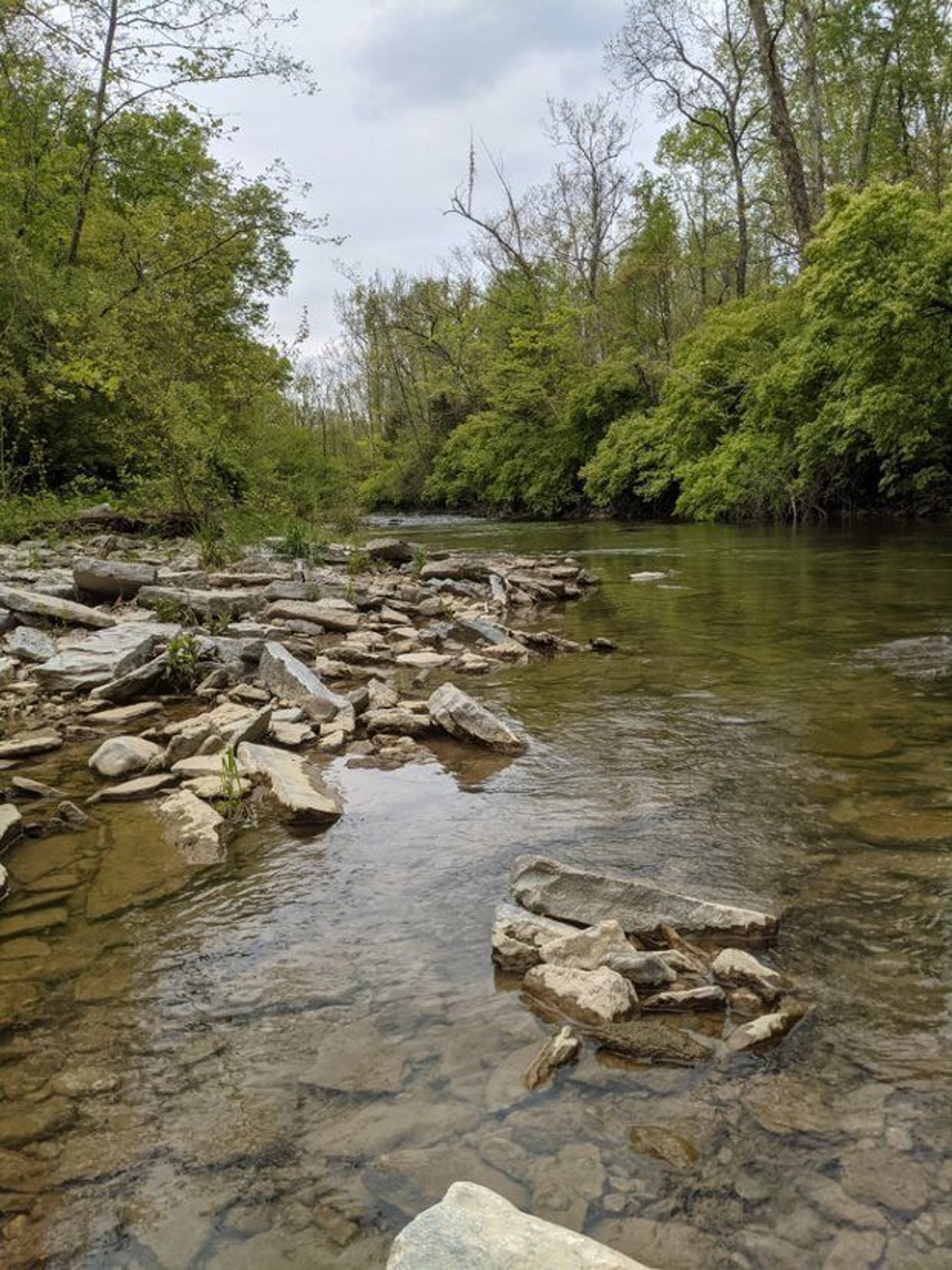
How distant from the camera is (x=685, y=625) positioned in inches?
296

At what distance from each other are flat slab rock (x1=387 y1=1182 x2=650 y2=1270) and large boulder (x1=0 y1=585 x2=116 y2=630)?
604 centimetres

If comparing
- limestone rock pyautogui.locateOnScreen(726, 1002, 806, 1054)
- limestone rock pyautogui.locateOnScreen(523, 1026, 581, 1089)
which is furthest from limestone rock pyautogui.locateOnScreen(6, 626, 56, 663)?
limestone rock pyautogui.locateOnScreen(726, 1002, 806, 1054)

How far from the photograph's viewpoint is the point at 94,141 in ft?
48.4

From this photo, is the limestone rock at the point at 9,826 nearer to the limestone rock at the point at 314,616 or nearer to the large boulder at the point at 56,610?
the large boulder at the point at 56,610

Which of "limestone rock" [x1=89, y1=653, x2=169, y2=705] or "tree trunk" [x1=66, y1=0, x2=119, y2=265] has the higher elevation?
"tree trunk" [x1=66, y1=0, x2=119, y2=265]

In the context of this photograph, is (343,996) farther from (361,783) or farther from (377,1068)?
(361,783)

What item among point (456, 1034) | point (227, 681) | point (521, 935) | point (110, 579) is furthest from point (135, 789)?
point (110, 579)

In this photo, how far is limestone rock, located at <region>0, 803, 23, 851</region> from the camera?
2994mm

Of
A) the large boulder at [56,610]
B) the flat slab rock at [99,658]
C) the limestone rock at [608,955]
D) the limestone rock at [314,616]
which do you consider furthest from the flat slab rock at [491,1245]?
the limestone rock at [314,616]

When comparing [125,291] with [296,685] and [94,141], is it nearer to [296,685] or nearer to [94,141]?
[94,141]

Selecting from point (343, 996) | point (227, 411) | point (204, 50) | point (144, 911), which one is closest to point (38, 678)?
point (144, 911)

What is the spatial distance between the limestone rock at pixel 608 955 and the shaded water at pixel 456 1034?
0.70 feet

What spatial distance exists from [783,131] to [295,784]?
19.1m

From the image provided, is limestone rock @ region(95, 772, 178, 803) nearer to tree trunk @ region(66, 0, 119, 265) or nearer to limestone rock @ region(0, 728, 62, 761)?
limestone rock @ region(0, 728, 62, 761)
